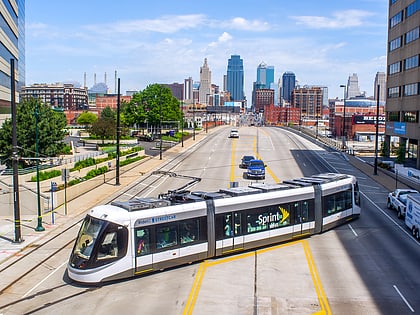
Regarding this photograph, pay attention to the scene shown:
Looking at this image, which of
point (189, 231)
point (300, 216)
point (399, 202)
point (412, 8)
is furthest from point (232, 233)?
point (412, 8)

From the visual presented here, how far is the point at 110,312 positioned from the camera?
49.5ft

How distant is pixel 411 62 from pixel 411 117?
22.2 ft

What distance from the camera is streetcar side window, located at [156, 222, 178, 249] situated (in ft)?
61.3

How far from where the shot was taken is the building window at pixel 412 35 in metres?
56.7

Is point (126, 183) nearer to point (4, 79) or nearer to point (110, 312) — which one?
point (4, 79)

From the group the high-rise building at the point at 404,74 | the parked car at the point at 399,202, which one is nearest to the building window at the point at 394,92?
the high-rise building at the point at 404,74

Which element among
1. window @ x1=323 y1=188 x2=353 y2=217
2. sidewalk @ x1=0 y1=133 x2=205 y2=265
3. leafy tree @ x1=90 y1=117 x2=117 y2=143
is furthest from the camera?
leafy tree @ x1=90 y1=117 x2=117 y2=143

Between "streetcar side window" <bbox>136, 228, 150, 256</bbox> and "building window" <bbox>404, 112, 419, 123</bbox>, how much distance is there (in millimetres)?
48475

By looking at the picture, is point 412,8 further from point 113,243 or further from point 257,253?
point 113,243

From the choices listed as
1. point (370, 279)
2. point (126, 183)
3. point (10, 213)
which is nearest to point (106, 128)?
point (126, 183)

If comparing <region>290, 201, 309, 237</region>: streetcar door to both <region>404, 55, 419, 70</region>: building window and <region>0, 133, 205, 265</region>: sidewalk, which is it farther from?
<region>404, 55, 419, 70</region>: building window

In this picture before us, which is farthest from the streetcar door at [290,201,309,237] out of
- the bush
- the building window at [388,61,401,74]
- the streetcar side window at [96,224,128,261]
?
the building window at [388,61,401,74]

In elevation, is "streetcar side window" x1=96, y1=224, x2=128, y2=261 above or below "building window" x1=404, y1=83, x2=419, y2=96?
below

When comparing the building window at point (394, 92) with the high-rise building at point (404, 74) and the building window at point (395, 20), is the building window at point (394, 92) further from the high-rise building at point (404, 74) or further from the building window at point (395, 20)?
the building window at point (395, 20)
